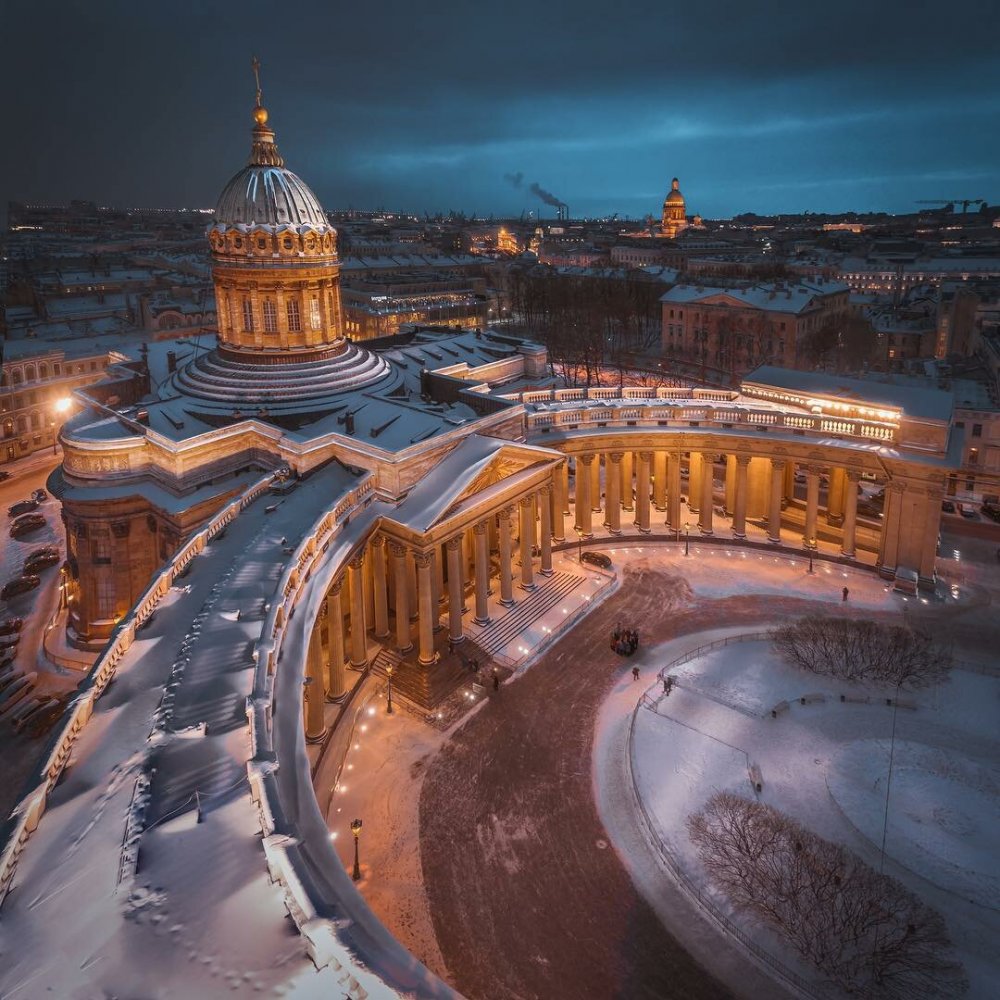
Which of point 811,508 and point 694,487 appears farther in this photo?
point 694,487

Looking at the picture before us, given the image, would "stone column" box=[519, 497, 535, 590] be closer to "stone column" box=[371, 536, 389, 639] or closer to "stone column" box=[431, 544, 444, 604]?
"stone column" box=[431, 544, 444, 604]

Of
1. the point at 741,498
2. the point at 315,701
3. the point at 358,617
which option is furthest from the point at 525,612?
the point at 741,498

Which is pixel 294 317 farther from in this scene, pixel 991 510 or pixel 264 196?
pixel 991 510

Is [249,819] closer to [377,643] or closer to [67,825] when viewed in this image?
[67,825]

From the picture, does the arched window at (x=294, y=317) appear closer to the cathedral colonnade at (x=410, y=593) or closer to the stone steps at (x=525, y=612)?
the cathedral colonnade at (x=410, y=593)

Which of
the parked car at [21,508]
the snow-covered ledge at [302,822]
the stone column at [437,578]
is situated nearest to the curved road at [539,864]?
the stone column at [437,578]

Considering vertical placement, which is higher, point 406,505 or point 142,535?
point 406,505

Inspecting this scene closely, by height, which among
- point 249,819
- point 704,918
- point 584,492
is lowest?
point 704,918

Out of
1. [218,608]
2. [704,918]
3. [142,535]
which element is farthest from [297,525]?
[704,918]
